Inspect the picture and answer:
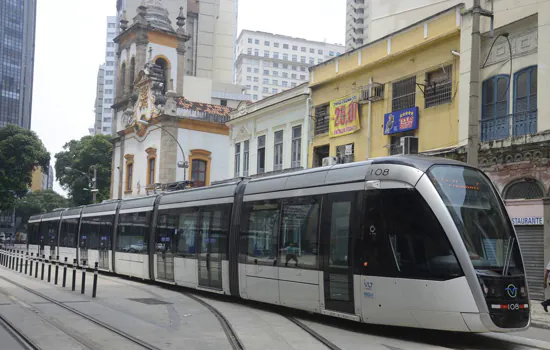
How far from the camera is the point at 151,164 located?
4578 centimetres

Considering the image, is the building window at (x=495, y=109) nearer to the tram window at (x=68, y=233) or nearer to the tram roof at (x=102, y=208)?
the tram roof at (x=102, y=208)

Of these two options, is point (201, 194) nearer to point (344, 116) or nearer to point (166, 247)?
point (166, 247)

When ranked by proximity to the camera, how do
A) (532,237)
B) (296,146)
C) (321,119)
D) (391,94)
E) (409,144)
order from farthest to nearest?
(296,146), (321,119), (391,94), (409,144), (532,237)

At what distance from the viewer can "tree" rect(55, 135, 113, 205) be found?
7094 cm

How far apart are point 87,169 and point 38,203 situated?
97.2 ft

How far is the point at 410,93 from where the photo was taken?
22828mm

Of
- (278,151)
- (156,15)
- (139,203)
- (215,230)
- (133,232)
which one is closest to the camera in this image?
(215,230)

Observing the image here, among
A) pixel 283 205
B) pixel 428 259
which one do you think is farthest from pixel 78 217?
pixel 428 259

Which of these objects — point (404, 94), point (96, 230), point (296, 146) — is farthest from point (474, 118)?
point (96, 230)

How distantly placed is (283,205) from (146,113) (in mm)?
35429

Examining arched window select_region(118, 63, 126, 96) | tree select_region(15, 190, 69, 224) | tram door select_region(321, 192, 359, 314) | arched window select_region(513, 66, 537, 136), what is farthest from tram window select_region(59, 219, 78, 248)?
tree select_region(15, 190, 69, 224)

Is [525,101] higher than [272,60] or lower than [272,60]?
lower

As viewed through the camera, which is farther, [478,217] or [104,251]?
[104,251]

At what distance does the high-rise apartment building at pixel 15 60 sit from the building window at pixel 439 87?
107648mm
